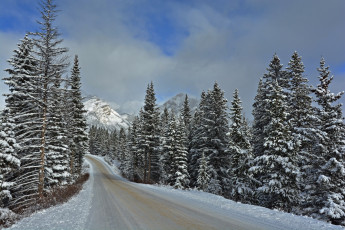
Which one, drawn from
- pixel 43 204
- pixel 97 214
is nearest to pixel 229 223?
pixel 97 214

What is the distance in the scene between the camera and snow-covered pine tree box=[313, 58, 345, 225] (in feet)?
51.9

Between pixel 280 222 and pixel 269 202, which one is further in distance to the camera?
pixel 269 202

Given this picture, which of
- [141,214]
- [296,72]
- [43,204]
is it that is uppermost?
[296,72]

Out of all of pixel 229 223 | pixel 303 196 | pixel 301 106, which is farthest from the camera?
pixel 301 106

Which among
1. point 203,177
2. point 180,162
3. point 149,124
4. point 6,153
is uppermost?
point 149,124

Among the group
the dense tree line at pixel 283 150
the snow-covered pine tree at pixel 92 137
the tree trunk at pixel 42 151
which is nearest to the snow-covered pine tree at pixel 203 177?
the dense tree line at pixel 283 150

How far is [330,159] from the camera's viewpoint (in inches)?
660

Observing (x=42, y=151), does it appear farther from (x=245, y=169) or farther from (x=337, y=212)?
(x=337, y=212)

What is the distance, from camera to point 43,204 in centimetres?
1202

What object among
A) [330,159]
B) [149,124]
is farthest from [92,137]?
[330,159]

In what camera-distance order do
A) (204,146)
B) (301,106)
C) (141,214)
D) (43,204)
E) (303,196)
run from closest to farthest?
(141,214) → (43,204) → (303,196) → (301,106) → (204,146)

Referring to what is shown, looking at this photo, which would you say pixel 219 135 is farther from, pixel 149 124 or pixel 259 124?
pixel 149 124

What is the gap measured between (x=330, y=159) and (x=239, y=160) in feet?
24.1

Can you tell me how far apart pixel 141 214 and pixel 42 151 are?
878 cm
